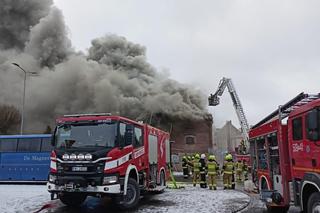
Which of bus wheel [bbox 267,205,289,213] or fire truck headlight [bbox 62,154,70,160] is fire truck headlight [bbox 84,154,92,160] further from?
bus wheel [bbox 267,205,289,213]

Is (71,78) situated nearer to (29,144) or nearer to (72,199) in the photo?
(29,144)

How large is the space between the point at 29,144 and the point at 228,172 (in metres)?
8.94

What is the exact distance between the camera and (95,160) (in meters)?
7.57

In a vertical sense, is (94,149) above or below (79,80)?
below

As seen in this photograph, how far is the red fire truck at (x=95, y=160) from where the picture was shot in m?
7.59

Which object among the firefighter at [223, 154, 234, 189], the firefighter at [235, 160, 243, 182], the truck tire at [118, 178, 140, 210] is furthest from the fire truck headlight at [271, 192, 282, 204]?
the firefighter at [235, 160, 243, 182]

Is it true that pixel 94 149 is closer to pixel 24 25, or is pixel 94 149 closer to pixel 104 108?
pixel 104 108

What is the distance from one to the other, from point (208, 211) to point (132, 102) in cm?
2474

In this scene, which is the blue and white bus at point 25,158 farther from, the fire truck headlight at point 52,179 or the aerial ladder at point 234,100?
the aerial ladder at point 234,100

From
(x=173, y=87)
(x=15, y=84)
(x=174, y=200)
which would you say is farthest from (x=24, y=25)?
(x=174, y=200)

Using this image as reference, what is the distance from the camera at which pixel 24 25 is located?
128 ft

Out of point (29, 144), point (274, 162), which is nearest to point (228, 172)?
point (274, 162)

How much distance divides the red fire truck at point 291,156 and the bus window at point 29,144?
10.3 m

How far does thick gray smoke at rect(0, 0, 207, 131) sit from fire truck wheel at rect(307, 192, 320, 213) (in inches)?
1020
